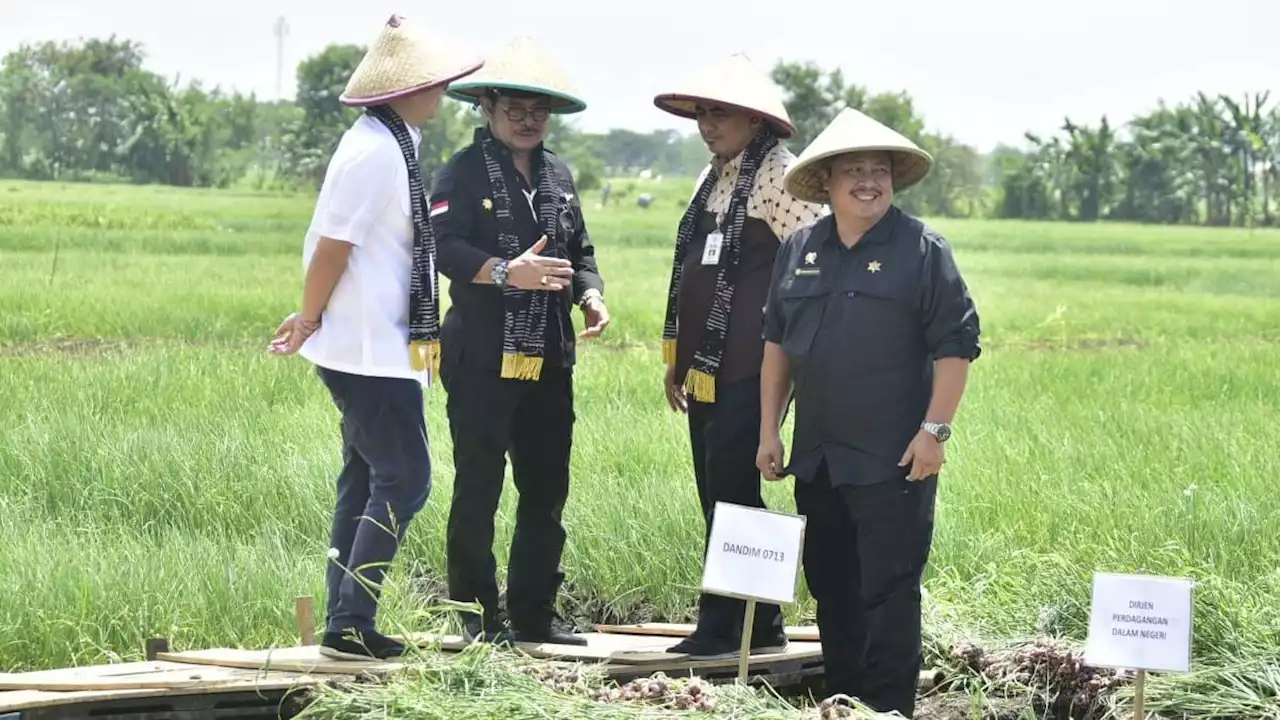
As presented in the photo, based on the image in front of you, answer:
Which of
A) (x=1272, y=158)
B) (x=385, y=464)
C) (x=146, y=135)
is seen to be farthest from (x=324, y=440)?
(x=1272, y=158)

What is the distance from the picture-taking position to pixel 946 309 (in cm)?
362

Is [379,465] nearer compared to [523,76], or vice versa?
[379,465]

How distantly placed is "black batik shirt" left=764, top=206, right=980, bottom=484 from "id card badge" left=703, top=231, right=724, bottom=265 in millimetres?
400

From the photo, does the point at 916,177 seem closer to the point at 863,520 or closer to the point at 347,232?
the point at 863,520

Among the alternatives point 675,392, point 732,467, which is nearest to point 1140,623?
point 732,467

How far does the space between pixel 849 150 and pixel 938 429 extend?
68cm

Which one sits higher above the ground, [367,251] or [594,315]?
[367,251]

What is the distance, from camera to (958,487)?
6.00 meters

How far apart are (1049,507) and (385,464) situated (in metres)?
2.64

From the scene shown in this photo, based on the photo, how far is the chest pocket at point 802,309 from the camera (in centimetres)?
375

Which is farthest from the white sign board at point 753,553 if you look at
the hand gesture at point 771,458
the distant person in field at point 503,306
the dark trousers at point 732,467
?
the distant person in field at point 503,306

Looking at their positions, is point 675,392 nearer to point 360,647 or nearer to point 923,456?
point 923,456

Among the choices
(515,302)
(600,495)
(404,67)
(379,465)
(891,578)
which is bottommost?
(600,495)

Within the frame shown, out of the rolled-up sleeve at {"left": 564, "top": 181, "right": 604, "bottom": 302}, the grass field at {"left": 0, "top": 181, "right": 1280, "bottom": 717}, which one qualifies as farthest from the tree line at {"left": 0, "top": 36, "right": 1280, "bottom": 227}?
the rolled-up sleeve at {"left": 564, "top": 181, "right": 604, "bottom": 302}
